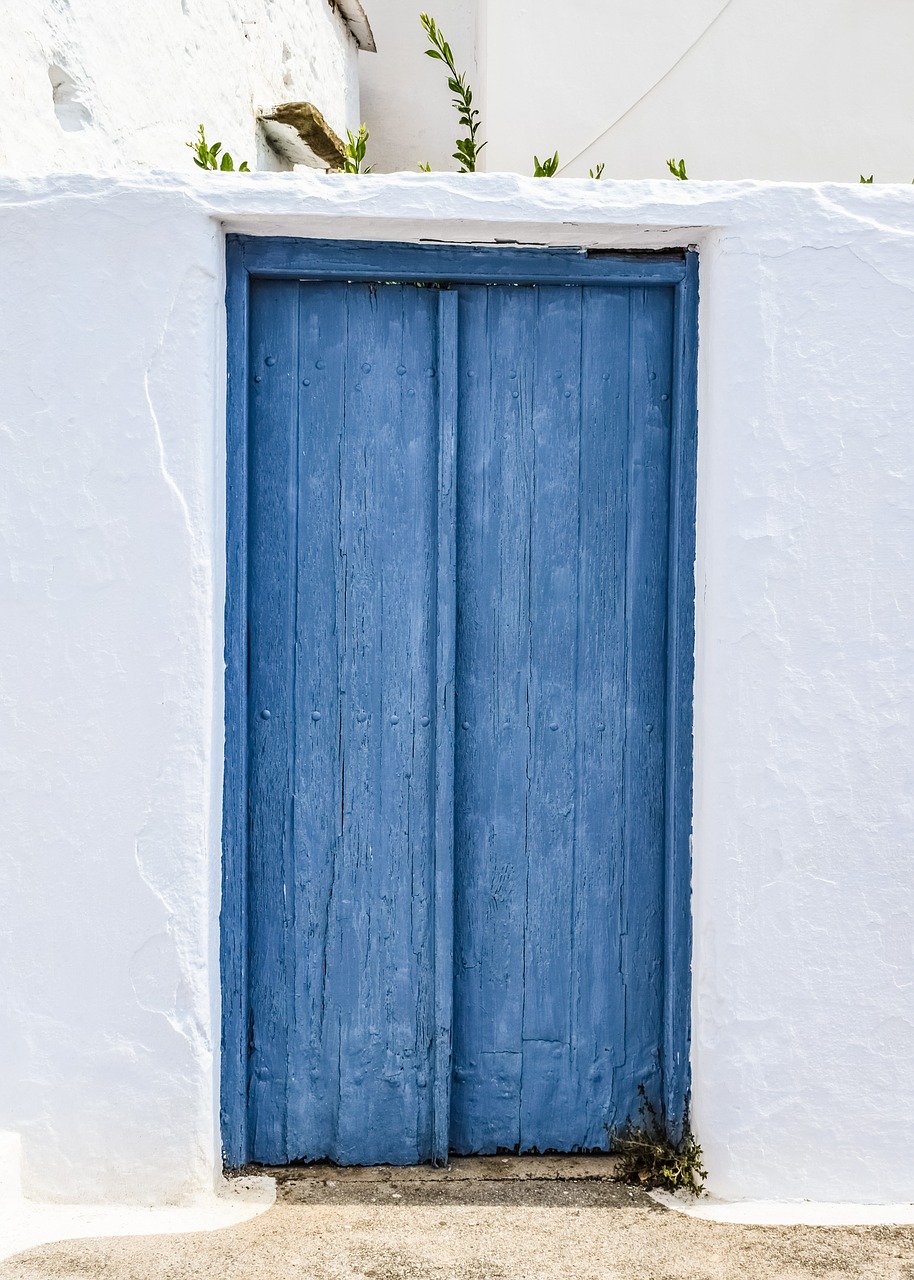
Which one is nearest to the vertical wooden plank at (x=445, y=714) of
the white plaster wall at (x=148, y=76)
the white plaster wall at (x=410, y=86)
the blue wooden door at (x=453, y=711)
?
the blue wooden door at (x=453, y=711)

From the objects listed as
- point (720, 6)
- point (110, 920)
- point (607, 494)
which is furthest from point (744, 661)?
point (720, 6)

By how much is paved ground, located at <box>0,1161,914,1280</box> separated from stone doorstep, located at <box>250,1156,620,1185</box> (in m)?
0.05

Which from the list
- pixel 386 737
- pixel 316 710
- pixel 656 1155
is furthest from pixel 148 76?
pixel 656 1155

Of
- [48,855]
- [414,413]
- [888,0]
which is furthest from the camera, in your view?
[888,0]

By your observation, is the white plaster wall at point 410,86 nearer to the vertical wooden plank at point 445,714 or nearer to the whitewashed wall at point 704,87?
the whitewashed wall at point 704,87

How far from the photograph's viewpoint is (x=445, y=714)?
2.73 metres

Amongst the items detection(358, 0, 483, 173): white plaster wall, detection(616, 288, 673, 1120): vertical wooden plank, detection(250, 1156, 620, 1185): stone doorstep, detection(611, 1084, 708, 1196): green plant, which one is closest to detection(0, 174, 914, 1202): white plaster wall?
detection(611, 1084, 708, 1196): green plant

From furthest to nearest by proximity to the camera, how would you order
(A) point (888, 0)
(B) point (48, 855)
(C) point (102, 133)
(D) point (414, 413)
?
1. (A) point (888, 0)
2. (C) point (102, 133)
3. (D) point (414, 413)
4. (B) point (48, 855)

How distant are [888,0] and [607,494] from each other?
292 centimetres

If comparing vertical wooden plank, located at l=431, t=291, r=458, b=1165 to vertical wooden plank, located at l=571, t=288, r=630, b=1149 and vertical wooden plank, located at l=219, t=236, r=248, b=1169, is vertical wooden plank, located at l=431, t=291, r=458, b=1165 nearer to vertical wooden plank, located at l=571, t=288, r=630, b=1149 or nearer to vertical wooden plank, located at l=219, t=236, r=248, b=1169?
vertical wooden plank, located at l=571, t=288, r=630, b=1149

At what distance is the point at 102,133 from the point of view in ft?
10.1

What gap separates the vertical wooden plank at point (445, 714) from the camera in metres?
2.71

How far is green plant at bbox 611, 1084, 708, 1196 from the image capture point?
2635mm

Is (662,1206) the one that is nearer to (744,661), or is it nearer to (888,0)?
(744,661)
